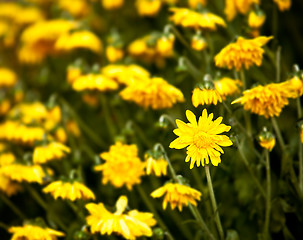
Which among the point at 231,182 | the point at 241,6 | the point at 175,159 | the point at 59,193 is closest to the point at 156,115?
the point at 175,159

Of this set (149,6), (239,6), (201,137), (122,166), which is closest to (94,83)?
(122,166)

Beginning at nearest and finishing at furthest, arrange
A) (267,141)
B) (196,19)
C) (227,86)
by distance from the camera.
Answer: (267,141)
(227,86)
(196,19)

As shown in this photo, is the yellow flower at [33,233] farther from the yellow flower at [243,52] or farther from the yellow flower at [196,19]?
the yellow flower at [196,19]

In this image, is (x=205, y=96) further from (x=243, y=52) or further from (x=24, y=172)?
(x=24, y=172)

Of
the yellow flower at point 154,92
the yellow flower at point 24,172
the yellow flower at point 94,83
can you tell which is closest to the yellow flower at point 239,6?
the yellow flower at point 154,92

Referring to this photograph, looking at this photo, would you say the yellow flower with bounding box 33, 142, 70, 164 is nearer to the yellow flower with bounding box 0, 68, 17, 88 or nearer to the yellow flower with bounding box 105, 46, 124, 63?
the yellow flower with bounding box 105, 46, 124, 63

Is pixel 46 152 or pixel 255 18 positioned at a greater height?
pixel 255 18
